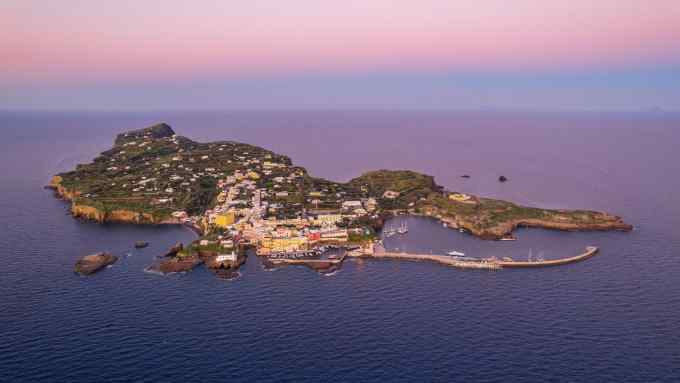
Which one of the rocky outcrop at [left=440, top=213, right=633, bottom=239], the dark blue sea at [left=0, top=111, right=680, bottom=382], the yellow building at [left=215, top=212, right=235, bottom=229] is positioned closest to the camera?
the dark blue sea at [left=0, top=111, right=680, bottom=382]

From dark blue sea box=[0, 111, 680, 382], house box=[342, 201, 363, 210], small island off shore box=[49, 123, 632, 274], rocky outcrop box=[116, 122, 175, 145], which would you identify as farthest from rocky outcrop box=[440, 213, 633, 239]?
rocky outcrop box=[116, 122, 175, 145]

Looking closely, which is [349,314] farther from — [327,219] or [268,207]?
[268,207]

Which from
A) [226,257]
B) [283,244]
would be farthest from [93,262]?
[283,244]

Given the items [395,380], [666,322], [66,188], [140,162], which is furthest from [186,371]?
[140,162]

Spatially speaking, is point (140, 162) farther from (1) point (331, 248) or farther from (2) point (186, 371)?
(2) point (186, 371)

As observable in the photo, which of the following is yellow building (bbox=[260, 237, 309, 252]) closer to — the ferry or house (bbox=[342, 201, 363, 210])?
the ferry

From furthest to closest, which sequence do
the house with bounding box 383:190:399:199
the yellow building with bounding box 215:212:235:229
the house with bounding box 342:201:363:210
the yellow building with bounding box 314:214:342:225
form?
1. the house with bounding box 383:190:399:199
2. the house with bounding box 342:201:363:210
3. the yellow building with bounding box 314:214:342:225
4. the yellow building with bounding box 215:212:235:229
